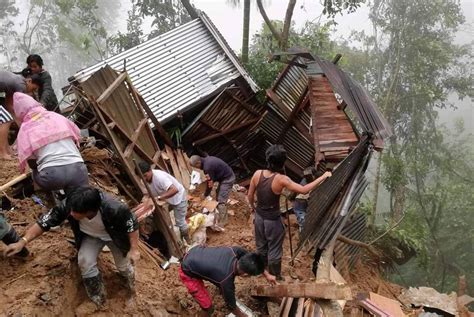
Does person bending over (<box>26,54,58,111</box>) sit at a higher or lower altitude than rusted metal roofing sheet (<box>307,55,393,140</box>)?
lower

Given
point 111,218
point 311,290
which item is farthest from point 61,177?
point 311,290

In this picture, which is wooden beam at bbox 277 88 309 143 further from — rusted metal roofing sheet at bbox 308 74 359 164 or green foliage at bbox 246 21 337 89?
green foliage at bbox 246 21 337 89

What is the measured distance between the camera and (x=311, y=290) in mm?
3781

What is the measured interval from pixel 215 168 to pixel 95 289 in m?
3.52

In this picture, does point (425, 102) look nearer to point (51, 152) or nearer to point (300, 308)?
point (300, 308)

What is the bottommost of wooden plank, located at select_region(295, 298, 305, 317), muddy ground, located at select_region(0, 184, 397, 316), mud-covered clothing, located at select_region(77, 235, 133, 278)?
muddy ground, located at select_region(0, 184, 397, 316)

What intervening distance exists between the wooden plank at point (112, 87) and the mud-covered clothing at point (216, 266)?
3.05m

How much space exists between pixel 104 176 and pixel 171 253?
1.55m

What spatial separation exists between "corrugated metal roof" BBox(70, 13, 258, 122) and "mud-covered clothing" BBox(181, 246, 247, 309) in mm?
5093

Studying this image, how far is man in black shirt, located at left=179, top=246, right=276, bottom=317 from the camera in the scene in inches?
147

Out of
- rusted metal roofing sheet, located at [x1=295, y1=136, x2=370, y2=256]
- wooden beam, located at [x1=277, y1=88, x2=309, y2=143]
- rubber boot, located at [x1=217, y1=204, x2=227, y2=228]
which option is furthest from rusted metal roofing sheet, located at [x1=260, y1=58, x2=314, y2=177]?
rusted metal roofing sheet, located at [x1=295, y1=136, x2=370, y2=256]

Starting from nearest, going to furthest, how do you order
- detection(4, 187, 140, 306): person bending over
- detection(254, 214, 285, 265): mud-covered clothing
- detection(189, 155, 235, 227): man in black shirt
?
detection(4, 187, 140, 306): person bending over < detection(254, 214, 285, 265): mud-covered clothing < detection(189, 155, 235, 227): man in black shirt

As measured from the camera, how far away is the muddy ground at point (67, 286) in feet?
11.2

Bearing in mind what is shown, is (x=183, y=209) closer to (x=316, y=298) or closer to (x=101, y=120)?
(x=101, y=120)
